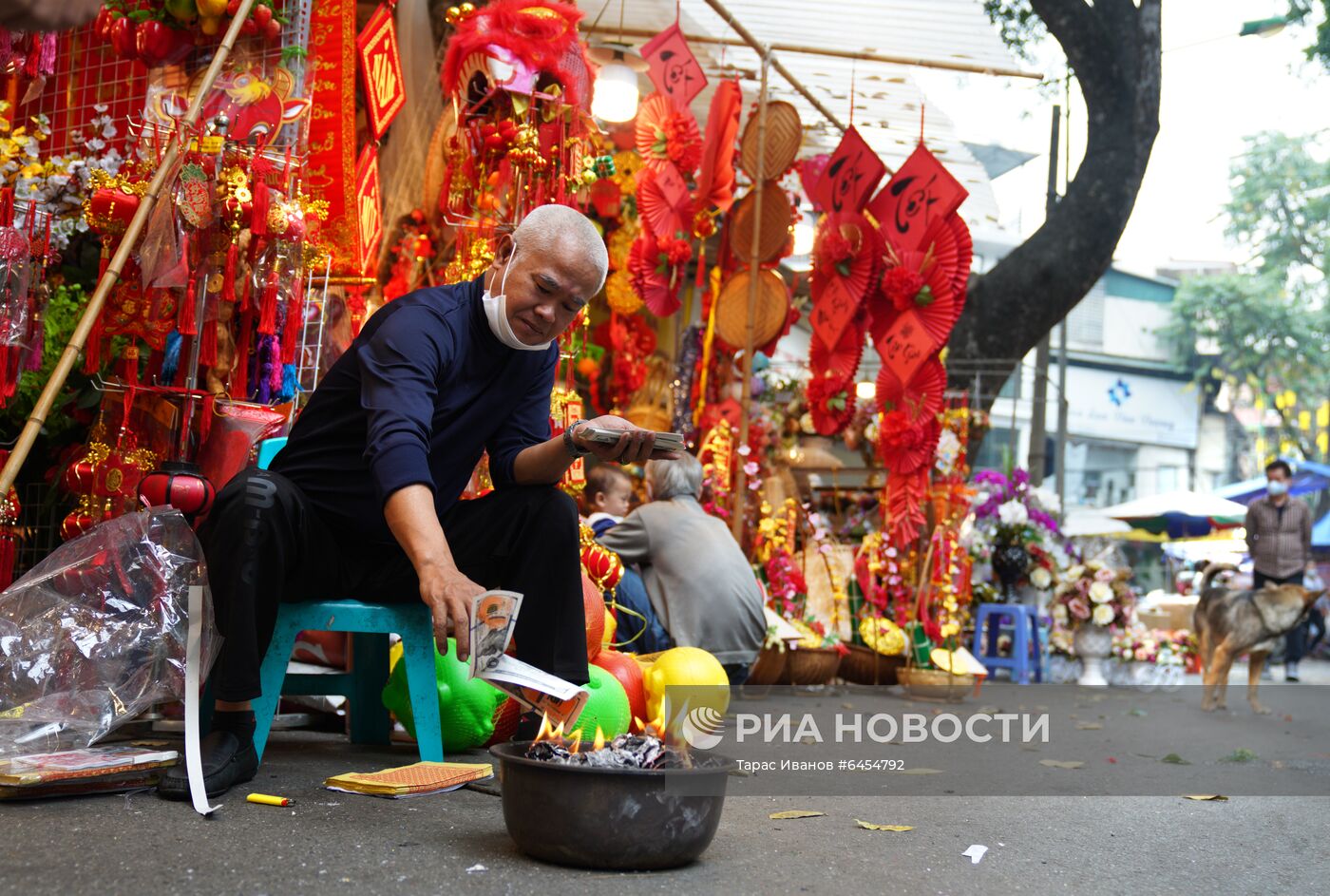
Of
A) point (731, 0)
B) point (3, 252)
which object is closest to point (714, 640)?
point (3, 252)

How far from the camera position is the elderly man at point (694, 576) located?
559 cm

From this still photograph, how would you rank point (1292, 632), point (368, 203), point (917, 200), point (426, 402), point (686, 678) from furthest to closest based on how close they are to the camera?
point (1292, 632), point (917, 200), point (368, 203), point (686, 678), point (426, 402)

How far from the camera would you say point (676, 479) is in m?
5.94

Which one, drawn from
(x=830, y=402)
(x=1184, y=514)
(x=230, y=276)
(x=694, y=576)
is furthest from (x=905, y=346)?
(x=1184, y=514)

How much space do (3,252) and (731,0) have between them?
6.28 metres

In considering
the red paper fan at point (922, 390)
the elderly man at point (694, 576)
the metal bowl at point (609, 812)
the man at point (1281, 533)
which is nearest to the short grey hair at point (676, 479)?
the elderly man at point (694, 576)

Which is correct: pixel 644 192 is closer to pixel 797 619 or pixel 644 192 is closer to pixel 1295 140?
pixel 797 619

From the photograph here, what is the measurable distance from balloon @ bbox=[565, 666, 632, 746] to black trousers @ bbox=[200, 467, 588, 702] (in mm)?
560

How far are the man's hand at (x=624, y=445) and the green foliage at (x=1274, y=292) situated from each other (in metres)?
29.3

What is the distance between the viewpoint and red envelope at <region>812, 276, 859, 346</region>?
7.74 metres

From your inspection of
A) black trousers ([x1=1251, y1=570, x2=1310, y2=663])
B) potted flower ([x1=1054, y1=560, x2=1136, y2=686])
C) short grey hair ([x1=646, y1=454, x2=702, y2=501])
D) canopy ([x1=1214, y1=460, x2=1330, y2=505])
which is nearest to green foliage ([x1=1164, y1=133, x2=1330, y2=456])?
canopy ([x1=1214, y1=460, x2=1330, y2=505])

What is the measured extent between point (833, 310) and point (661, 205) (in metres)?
1.23

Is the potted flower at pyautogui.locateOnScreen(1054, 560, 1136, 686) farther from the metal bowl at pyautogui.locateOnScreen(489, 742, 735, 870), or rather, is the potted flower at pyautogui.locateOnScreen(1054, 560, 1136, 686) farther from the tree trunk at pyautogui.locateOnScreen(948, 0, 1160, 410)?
the metal bowl at pyautogui.locateOnScreen(489, 742, 735, 870)

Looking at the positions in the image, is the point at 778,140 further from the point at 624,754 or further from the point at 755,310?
the point at 624,754
